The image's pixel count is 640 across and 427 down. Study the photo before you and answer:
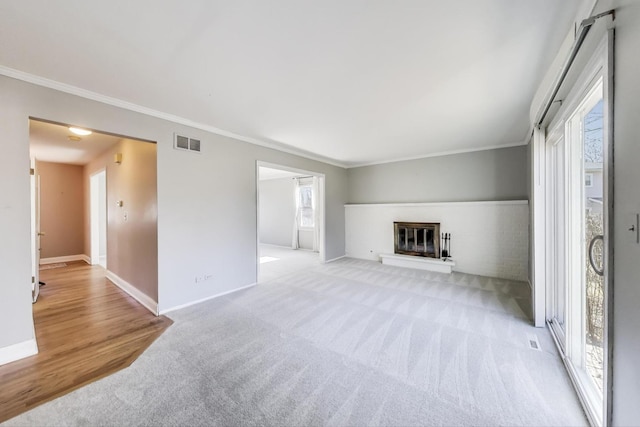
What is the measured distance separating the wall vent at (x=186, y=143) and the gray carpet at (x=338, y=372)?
2.18m

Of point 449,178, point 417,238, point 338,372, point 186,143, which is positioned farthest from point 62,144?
point 449,178

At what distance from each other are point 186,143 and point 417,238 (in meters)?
4.81

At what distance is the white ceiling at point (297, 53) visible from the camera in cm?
142

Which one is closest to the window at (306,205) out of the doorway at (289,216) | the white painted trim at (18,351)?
the doorway at (289,216)

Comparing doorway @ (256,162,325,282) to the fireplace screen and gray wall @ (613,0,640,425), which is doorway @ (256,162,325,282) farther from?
gray wall @ (613,0,640,425)

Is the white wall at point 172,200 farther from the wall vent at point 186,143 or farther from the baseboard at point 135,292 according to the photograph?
the baseboard at point 135,292

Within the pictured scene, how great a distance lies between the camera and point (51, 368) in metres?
1.98

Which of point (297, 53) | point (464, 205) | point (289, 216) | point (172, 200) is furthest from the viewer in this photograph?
point (289, 216)

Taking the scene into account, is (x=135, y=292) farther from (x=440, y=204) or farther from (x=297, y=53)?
(x=440, y=204)

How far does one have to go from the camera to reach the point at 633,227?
35.9 inches

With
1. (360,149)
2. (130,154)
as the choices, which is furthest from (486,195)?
(130,154)

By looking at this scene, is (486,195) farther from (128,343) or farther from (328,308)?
(128,343)

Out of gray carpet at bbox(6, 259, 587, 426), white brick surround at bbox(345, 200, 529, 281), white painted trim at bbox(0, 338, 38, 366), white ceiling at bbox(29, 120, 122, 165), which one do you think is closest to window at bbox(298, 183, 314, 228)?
white brick surround at bbox(345, 200, 529, 281)

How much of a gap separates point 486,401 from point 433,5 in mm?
2572
